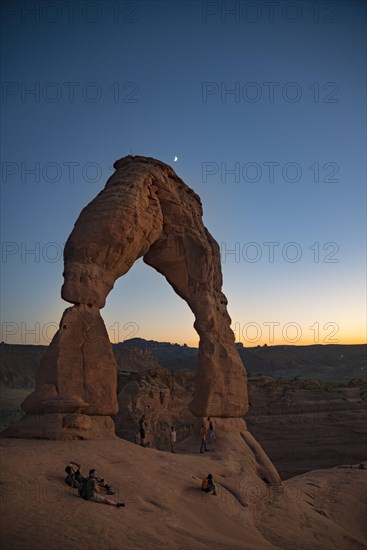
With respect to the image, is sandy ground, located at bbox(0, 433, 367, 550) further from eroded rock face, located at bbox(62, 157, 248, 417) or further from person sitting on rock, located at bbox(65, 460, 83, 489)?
eroded rock face, located at bbox(62, 157, 248, 417)

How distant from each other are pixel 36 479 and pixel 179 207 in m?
12.3

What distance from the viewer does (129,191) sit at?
54.4 ft

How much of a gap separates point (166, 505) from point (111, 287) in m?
7.78

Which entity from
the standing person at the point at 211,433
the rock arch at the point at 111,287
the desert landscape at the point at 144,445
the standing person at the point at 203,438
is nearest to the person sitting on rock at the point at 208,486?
the desert landscape at the point at 144,445

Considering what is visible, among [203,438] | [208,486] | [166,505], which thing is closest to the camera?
[166,505]

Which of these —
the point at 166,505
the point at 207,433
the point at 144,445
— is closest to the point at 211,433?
the point at 207,433

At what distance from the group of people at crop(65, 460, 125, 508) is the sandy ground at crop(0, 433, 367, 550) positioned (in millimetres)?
139

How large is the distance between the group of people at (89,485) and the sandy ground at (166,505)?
139 millimetres

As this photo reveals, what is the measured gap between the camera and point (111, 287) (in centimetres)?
1616

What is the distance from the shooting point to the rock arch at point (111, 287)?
545 inches

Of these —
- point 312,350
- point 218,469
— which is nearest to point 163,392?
point 218,469

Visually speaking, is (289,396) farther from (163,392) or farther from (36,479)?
(36,479)

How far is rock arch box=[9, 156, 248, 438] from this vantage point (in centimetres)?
1385

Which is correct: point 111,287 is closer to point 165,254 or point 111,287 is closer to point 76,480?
point 165,254
